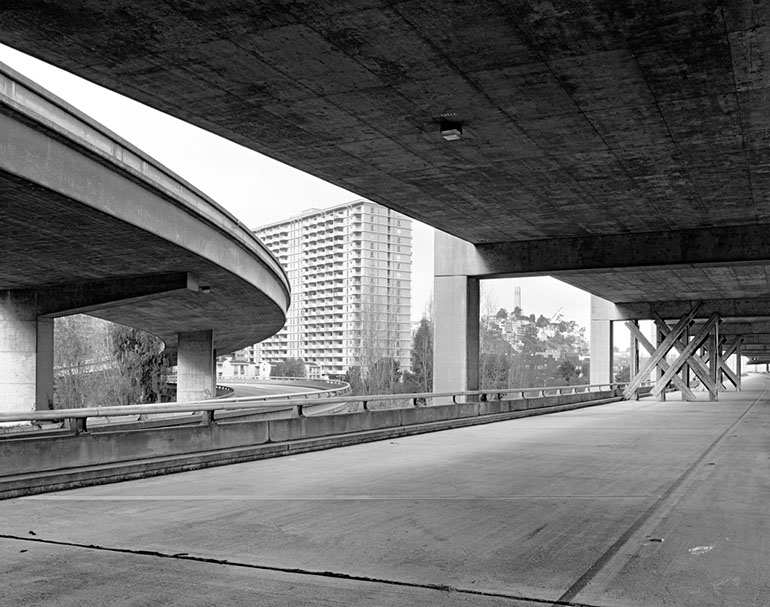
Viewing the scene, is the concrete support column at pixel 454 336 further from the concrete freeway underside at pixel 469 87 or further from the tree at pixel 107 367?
the tree at pixel 107 367

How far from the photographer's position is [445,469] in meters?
14.6

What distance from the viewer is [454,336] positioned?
30.6 metres

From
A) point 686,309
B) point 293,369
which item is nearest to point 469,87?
point 686,309

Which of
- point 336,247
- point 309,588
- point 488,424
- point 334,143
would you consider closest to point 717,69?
point 334,143

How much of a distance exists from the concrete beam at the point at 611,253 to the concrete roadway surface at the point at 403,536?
1143 centimetres

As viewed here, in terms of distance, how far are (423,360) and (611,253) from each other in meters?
76.8

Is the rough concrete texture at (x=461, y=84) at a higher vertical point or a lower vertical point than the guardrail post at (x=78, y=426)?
higher

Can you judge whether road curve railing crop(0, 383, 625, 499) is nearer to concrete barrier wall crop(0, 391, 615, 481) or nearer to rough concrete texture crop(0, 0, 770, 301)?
concrete barrier wall crop(0, 391, 615, 481)

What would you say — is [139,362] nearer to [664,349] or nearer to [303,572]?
[664,349]

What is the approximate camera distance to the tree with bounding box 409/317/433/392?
10038cm

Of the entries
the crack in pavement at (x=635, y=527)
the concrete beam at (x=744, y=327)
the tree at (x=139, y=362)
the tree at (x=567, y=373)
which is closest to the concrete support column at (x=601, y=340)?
the concrete beam at (x=744, y=327)

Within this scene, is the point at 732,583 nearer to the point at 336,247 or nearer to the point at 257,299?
the point at 257,299

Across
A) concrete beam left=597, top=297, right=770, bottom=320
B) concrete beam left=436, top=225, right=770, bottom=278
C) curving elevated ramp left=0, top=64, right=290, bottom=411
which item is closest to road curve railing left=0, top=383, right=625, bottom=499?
curving elevated ramp left=0, top=64, right=290, bottom=411

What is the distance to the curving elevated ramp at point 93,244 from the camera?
17250mm
